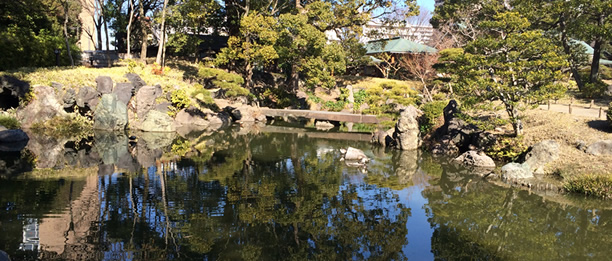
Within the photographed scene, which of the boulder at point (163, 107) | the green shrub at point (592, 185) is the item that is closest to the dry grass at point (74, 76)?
the boulder at point (163, 107)

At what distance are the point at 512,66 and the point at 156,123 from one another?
1524cm

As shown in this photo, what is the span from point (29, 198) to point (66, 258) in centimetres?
374

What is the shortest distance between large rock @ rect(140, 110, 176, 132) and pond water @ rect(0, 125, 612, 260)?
220 inches

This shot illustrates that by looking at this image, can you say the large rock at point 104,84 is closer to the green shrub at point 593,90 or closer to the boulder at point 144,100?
the boulder at point 144,100

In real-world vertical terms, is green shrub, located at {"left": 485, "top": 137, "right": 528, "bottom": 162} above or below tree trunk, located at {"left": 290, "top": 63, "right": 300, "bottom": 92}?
below

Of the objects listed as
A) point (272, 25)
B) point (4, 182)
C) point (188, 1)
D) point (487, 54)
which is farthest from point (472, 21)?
point (4, 182)

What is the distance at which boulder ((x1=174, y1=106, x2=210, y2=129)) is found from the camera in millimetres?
22312

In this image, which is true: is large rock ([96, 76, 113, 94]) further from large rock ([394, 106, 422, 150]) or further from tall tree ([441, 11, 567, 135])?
tall tree ([441, 11, 567, 135])

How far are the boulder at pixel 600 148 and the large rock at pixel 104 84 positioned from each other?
19647 millimetres

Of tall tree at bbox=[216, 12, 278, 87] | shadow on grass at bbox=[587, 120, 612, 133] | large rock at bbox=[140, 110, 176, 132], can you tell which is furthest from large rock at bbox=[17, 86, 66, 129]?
shadow on grass at bbox=[587, 120, 612, 133]

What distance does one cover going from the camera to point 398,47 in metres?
32.8

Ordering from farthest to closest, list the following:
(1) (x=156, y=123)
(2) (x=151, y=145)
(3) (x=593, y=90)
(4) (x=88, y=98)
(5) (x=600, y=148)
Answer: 1. (3) (x=593, y=90)
2. (1) (x=156, y=123)
3. (4) (x=88, y=98)
4. (2) (x=151, y=145)
5. (5) (x=600, y=148)

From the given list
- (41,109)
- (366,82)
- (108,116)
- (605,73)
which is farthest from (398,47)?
(41,109)

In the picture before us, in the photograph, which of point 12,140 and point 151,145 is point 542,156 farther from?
point 12,140
